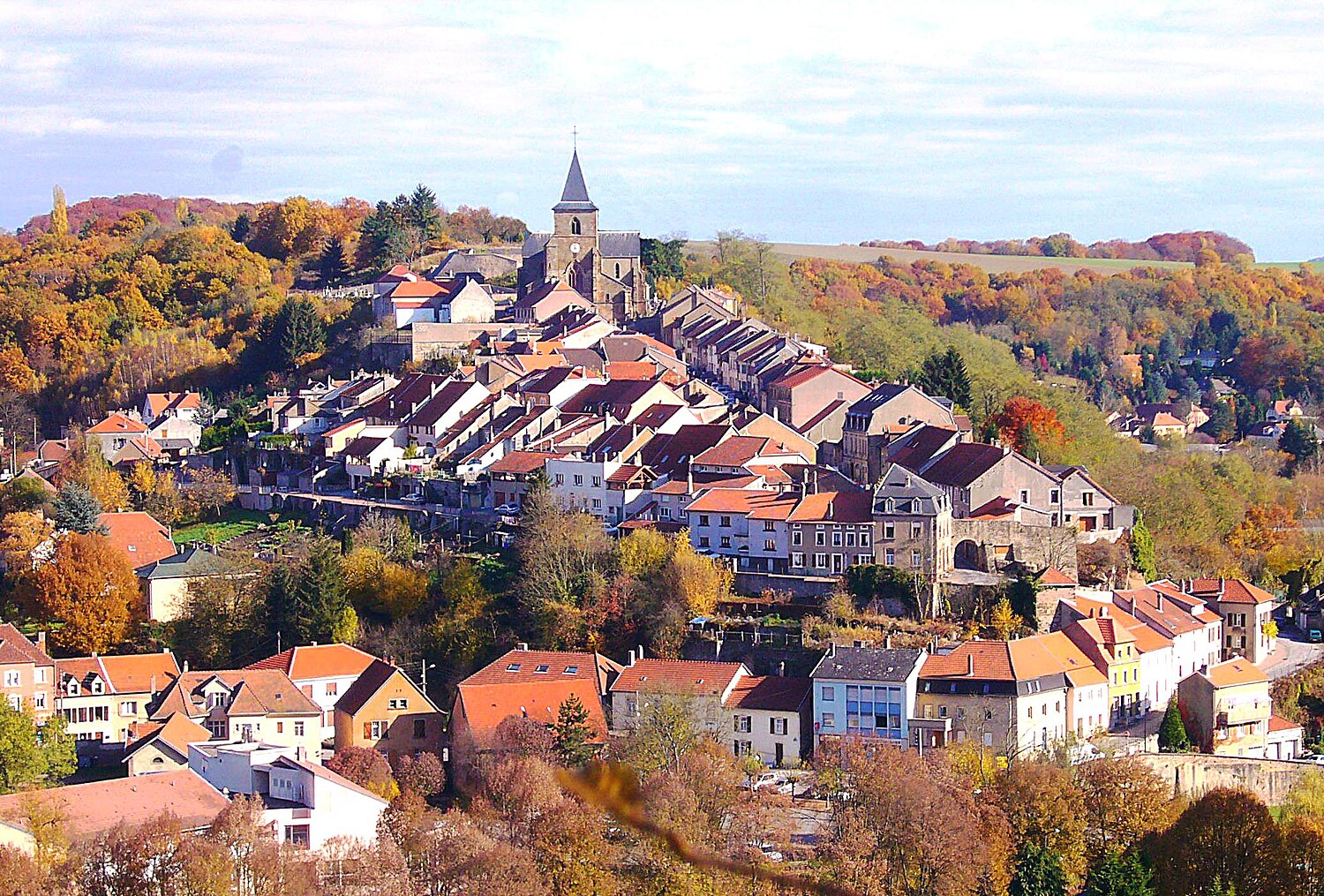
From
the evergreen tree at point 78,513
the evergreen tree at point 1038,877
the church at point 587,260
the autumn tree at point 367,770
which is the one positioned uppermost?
the church at point 587,260

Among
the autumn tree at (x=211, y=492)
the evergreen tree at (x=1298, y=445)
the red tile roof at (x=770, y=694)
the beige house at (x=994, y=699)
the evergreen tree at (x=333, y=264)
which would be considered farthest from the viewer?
the evergreen tree at (x=333, y=264)

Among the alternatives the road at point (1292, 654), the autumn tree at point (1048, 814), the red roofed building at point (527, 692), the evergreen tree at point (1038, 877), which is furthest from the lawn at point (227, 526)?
the evergreen tree at point (1038, 877)

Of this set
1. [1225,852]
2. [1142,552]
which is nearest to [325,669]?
[1142,552]

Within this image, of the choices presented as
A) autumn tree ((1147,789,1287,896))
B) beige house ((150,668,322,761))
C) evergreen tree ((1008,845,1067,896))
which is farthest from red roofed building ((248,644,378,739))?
autumn tree ((1147,789,1287,896))

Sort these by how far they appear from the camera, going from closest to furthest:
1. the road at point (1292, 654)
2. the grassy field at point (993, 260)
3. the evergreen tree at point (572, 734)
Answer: the evergreen tree at point (572, 734) → the road at point (1292, 654) → the grassy field at point (993, 260)

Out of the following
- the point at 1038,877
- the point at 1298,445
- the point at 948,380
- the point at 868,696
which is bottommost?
the point at 1038,877

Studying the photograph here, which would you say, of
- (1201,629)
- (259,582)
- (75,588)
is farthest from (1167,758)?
(75,588)

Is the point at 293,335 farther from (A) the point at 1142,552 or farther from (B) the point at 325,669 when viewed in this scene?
(A) the point at 1142,552

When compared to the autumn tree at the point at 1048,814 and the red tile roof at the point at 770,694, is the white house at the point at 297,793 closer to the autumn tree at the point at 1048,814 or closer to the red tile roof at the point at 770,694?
the red tile roof at the point at 770,694

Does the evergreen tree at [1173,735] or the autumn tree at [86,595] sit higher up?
the autumn tree at [86,595]
